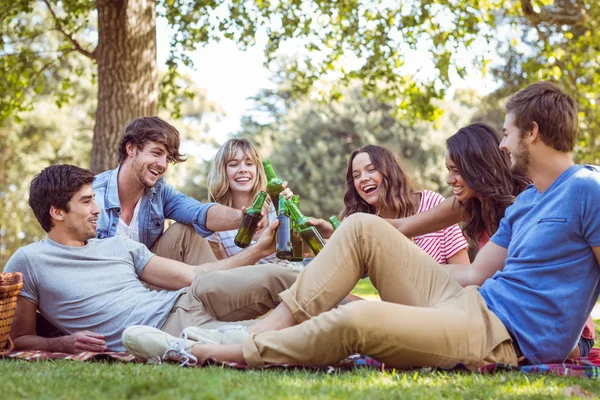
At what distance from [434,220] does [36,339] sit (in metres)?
2.55

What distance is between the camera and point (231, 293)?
4.07m

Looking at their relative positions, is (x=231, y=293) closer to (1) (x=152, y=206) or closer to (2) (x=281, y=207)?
(2) (x=281, y=207)

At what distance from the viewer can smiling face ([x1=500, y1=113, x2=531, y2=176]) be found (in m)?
3.53

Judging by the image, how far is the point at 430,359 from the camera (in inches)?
127

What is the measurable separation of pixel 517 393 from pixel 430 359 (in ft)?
1.62

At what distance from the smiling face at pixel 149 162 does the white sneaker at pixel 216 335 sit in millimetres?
1984

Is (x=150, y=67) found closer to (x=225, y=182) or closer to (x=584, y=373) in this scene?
(x=225, y=182)

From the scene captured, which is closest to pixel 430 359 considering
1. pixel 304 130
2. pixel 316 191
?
pixel 316 191

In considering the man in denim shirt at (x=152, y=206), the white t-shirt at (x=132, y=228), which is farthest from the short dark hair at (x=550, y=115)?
the white t-shirt at (x=132, y=228)

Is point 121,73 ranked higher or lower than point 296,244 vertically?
higher

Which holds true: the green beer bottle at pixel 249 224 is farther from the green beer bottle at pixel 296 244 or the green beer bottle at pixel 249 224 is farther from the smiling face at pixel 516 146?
the smiling face at pixel 516 146

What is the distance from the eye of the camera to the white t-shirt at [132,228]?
5.28 m

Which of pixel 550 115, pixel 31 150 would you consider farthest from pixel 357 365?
pixel 31 150

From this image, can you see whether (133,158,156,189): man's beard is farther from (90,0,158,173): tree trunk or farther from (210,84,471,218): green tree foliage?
(210,84,471,218): green tree foliage
